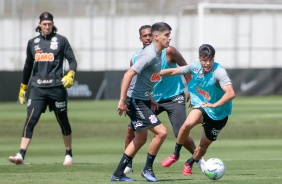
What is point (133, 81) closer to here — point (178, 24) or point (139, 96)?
point (139, 96)

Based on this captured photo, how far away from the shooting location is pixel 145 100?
1178 centimetres

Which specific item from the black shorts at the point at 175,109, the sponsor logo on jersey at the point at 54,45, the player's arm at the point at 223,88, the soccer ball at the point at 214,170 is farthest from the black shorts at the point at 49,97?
the soccer ball at the point at 214,170

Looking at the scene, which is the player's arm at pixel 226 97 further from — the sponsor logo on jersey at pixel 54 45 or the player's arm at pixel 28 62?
the player's arm at pixel 28 62

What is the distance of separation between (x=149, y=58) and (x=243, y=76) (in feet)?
91.1

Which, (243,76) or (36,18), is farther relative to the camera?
(36,18)

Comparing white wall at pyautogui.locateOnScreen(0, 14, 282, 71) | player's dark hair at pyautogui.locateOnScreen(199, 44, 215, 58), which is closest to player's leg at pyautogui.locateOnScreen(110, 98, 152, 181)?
player's dark hair at pyautogui.locateOnScreen(199, 44, 215, 58)

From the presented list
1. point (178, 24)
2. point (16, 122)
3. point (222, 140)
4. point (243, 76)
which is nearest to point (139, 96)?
point (222, 140)

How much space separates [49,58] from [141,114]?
3.70m

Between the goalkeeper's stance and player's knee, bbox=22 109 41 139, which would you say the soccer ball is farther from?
player's knee, bbox=22 109 41 139

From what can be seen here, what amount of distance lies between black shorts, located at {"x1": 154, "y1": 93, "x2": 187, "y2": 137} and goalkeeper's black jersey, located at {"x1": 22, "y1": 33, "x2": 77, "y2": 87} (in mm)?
1925

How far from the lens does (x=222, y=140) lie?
2294 cm

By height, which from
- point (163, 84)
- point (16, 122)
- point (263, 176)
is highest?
point (163, 84)

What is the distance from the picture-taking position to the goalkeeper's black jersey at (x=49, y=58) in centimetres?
1488

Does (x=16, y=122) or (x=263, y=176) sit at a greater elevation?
(x=263, y=176)
